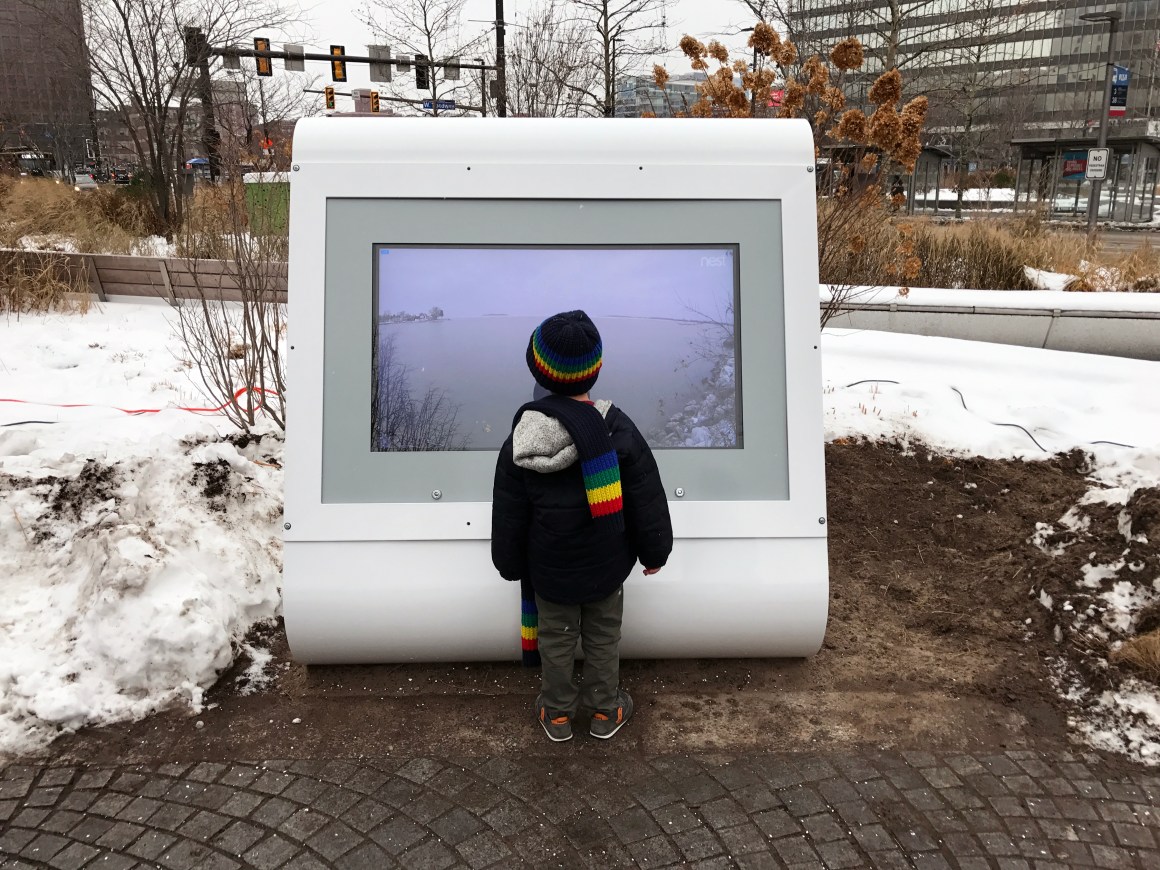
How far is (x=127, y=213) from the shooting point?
46.5ft

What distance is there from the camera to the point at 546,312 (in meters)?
3.21

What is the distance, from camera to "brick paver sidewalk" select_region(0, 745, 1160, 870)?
97.9 inches

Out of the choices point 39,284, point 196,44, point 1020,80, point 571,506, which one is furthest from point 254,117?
point 1020,80

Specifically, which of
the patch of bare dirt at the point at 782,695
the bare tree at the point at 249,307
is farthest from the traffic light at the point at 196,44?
the patch of bare dirt at the point at 782,695

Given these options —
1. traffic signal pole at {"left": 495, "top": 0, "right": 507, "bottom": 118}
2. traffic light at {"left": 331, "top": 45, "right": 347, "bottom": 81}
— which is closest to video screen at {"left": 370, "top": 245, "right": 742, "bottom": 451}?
traffic signal pole at {"left": 495, "top": 0, "right": 507, "bottom": 118}

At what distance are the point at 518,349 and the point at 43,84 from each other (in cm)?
3930

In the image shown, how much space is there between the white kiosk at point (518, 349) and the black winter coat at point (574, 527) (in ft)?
1.04

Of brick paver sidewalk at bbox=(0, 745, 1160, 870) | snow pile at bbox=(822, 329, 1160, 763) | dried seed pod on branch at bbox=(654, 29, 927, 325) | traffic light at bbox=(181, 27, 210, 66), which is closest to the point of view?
brick paver sidewalk at bbox=(0, 745, 1160, 870)

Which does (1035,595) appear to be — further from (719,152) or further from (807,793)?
(719,152)

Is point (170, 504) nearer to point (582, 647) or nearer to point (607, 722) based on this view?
point (582, 647)

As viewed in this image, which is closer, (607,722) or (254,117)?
(607,722)

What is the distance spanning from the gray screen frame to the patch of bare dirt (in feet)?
2.53

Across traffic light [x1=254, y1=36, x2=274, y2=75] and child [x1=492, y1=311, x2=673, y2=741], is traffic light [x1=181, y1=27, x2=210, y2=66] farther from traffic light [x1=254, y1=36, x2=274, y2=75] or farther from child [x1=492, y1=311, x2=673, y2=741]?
child [x1=492, y1=311, x2=673, y2=741]

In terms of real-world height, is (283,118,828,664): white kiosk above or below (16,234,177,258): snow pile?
below
